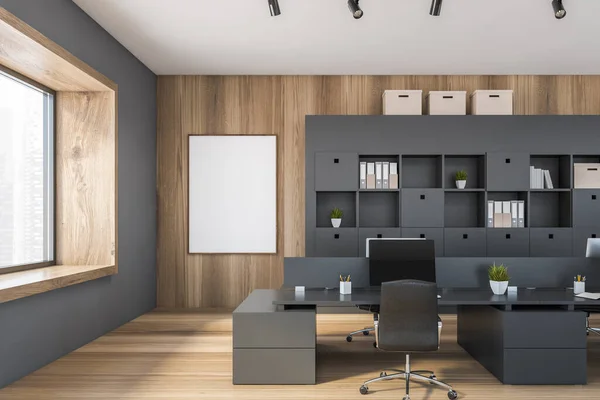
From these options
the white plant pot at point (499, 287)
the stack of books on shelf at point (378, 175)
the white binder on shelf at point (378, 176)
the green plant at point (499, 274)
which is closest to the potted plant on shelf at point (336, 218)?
the stack of books on shelf at point (378, 175)

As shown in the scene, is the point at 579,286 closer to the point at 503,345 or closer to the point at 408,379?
the point at 503,345

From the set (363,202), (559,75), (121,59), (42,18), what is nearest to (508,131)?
(559,75)

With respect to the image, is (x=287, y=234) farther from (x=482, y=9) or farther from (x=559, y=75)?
(x=559, y=75)

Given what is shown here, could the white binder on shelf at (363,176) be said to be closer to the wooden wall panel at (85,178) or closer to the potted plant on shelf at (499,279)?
the potted plant on shelf at (499,279)

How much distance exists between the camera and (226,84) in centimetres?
697

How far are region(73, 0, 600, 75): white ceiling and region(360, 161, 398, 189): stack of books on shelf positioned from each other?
1204mm

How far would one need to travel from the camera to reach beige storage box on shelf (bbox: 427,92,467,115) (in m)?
6.55

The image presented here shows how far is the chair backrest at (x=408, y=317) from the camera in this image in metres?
3.43

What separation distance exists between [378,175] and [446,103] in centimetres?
123

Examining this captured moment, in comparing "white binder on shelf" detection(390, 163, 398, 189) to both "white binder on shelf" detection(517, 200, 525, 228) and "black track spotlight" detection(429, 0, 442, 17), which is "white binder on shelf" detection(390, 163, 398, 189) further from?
"black track spotlight" detection(429, 0, 442, 17)

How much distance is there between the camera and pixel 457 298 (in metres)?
3.99

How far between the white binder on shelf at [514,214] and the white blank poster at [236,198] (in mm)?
2876

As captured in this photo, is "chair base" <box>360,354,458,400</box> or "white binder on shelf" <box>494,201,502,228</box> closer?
"chair base" <box>360,354,458,400</box>

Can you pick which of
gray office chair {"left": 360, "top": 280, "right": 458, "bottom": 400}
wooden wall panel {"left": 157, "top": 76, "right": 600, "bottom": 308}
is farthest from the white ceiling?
gray office chair {"left": 360, "top": 280, "right": 458, "bottom": 400}
